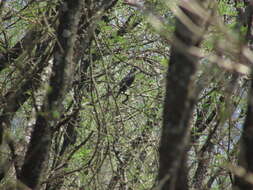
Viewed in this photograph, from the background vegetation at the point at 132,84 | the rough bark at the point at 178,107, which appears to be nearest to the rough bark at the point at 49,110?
the background vegetation at the point at 132,84

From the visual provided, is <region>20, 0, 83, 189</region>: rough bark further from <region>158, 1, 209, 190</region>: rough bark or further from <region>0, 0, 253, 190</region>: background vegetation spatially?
<region>158, 1, 209, 190</region>: rough bark

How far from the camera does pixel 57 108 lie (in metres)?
3.77

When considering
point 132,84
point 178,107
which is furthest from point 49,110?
point 132,84

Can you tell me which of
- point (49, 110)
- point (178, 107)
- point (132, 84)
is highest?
point (132, 84)

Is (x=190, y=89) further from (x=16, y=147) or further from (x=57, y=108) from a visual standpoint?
(x=16, y=147)

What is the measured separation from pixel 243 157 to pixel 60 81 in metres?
1.48

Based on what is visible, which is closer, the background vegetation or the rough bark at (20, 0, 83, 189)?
the background vegetation

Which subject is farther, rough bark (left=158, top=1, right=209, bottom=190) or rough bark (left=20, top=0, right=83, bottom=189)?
rough bark (left=20, top=0, right=83, bottom=189)

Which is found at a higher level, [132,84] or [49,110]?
[132,84]

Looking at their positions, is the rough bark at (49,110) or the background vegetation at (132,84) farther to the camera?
the rough bark at (49,110)

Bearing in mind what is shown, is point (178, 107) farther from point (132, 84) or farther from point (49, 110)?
point (132, 84)

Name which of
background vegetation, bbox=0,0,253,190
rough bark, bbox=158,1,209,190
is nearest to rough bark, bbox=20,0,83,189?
background vegetation, bbox=0,0,253,190

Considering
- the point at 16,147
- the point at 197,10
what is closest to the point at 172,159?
the point at 197,10

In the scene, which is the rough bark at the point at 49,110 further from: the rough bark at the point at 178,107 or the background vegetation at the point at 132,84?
the rough bark at the point at 178,107
